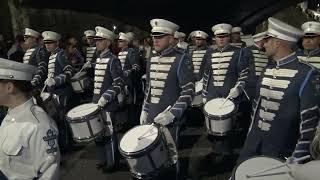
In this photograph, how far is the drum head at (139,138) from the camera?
4.36m

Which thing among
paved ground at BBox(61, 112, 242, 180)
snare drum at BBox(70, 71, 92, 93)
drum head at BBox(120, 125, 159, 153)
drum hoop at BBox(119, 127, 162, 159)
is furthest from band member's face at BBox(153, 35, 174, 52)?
snare drum at BBox(70, 71, 92, 93)

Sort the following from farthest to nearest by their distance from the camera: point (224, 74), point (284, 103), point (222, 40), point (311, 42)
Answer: point (222, 40), point (224, 74), point (311, 42), point (284, 103)

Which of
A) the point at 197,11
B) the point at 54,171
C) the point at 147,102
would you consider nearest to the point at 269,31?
the point at 147,102

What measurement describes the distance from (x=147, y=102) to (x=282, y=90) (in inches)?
80.2

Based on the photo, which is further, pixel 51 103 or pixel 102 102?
pixel 51 103

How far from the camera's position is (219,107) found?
19.0 feet

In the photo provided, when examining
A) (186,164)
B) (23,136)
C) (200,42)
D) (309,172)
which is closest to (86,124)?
(186,164)

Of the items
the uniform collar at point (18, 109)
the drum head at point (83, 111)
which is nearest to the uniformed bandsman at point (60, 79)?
the drum head at point (83, 111)

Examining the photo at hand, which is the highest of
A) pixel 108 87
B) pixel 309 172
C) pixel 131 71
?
pixel 309 172

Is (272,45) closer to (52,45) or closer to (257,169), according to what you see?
(257,169)

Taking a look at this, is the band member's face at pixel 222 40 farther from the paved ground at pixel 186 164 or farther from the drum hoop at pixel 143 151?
the drum hoop at pixel 143 151

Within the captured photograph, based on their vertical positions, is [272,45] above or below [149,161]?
above

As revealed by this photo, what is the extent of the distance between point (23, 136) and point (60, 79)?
503cm

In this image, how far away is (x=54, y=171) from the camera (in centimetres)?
289
